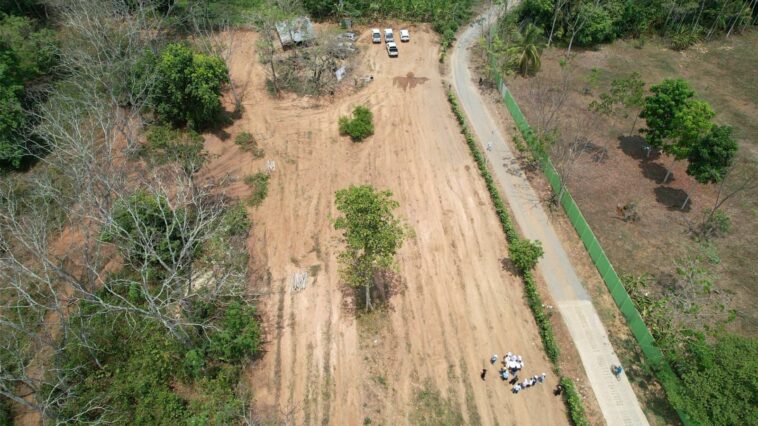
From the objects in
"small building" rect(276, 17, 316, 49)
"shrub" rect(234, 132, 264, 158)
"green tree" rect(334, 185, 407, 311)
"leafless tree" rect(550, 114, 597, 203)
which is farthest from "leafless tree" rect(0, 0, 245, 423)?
"leafless tree" rect(550, 114, 597, 203)

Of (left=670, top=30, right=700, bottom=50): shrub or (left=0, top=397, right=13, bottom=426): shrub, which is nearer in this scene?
(left=0, top=397, right=13, bottom=426): shrub

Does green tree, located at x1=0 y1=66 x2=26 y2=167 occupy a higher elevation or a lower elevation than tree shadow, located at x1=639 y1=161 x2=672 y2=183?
higher

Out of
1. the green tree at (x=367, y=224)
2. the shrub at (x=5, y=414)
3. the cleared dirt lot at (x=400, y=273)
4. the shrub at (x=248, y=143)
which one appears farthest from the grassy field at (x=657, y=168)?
the shrub at (x=5, y=414)

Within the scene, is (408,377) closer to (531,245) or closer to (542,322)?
(542,322)

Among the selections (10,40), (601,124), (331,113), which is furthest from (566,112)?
(10,40)

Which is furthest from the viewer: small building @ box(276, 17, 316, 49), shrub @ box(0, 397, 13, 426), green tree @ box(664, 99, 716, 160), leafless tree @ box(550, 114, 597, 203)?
small building @ box(276, 17, 316, 49)

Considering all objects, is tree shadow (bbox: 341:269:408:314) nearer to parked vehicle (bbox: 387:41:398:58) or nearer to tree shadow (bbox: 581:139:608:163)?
tree shadow (bbox: 581:139:608:163)

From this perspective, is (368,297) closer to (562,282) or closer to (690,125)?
(562,282)
